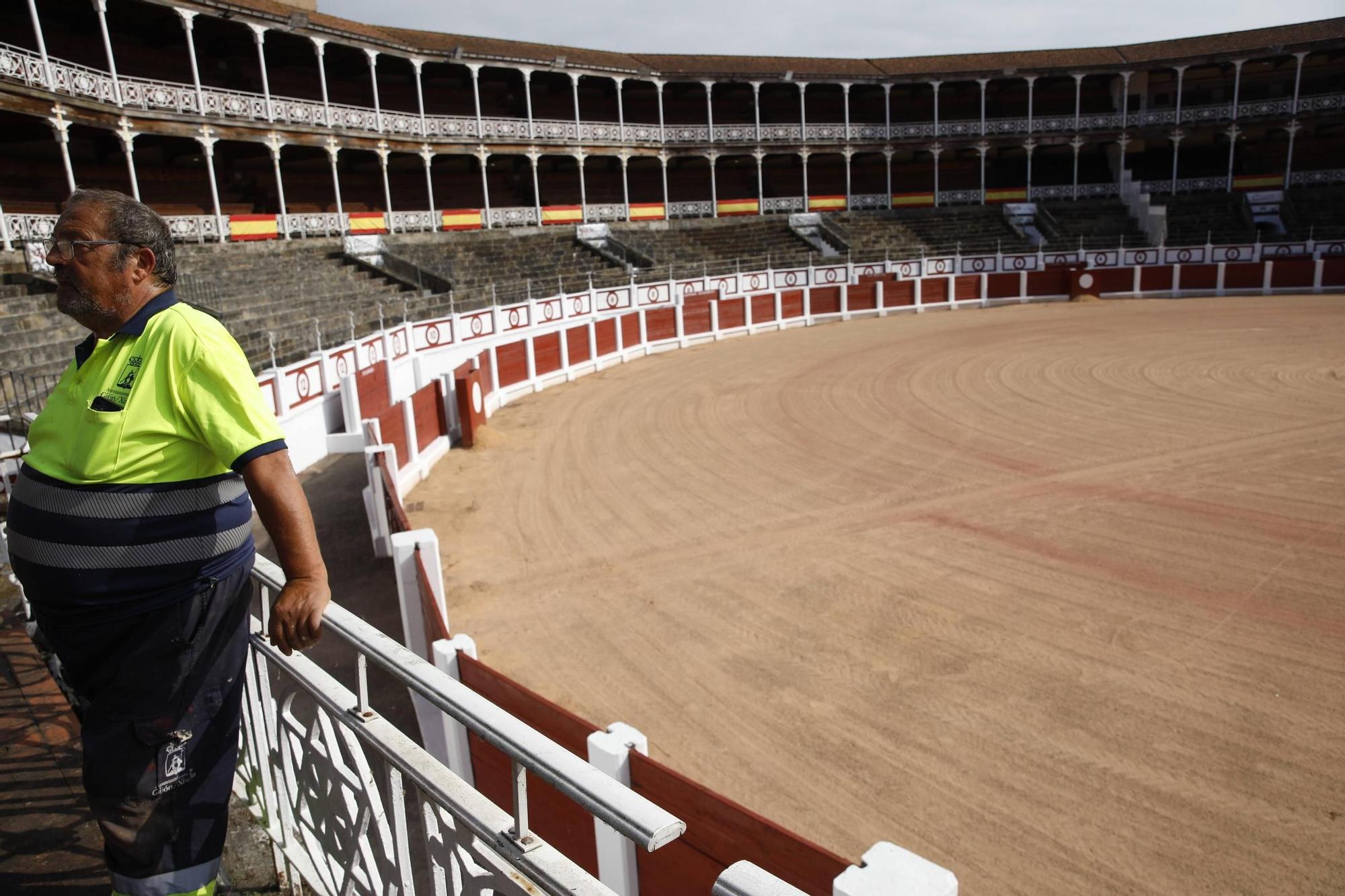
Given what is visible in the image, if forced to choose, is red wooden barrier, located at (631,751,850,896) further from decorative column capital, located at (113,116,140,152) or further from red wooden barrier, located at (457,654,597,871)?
decorative column capital, located at (113,116,140,152)

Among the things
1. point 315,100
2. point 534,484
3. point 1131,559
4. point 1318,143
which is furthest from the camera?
point 1318,143

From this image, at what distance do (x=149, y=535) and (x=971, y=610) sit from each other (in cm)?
510

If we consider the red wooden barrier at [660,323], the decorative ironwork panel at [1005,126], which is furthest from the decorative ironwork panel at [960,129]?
the red wooden barrier at [660,323]

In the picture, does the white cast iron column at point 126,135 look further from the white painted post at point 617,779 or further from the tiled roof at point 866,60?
the white painted post at point 617,779

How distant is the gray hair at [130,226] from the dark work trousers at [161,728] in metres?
0.65

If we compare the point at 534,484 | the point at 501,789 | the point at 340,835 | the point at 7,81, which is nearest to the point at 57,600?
the point at 340,835

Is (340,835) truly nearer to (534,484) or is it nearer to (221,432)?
(221,432)

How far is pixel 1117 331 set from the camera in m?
18.3

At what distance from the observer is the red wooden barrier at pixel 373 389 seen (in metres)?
10.6

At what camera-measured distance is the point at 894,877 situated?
5.23ft

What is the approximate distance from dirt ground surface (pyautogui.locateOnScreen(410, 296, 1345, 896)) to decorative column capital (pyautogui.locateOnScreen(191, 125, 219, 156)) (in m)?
12.7

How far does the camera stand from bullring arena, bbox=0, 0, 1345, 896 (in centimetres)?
260

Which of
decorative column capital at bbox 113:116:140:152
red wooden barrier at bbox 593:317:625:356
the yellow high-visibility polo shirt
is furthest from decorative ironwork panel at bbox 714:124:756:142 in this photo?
the yellow high-visibility polo shirt

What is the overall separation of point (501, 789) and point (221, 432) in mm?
2380
